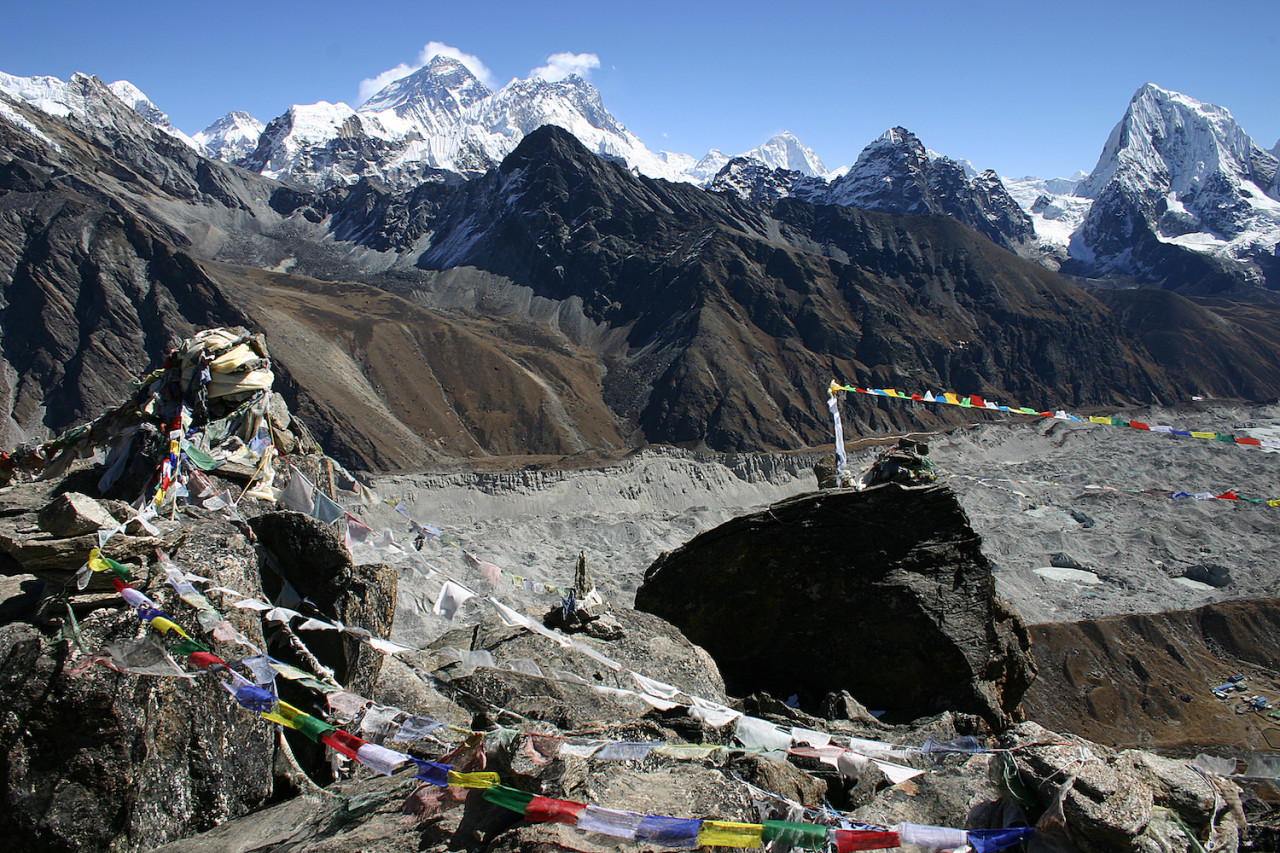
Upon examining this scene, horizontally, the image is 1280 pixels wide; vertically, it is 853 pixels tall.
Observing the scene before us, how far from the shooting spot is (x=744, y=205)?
10719cm

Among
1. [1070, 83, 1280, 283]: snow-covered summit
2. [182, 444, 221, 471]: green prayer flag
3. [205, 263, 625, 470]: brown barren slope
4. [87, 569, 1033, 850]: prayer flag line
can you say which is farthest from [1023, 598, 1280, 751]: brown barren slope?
[1070, 83, 1280, 283]: snow-covered summit

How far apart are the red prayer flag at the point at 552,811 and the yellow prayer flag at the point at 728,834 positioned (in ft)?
2.19

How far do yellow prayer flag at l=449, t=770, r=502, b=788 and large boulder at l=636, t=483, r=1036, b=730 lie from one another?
20.9ft

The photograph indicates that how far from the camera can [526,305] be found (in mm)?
82938

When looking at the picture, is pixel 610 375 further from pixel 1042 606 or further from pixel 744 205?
pixel 744 205

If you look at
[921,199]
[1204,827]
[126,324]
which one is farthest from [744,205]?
[1204,827]

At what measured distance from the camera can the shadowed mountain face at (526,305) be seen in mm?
52062

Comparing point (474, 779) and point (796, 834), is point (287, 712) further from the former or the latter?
point (796, 834)

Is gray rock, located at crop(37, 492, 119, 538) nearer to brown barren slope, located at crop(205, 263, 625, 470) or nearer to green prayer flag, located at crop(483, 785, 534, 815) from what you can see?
green prayer flag, located at crop(483, 785, 534, 815)

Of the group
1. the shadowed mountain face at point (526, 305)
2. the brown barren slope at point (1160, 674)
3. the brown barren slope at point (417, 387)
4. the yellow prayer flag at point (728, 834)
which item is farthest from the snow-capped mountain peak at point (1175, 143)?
the yellow prayer flag at point (728, 834)

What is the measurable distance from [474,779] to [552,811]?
0.55m

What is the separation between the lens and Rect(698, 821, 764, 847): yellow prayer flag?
152 inches

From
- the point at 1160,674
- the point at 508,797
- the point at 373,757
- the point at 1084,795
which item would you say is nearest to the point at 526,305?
the point at 1160,674

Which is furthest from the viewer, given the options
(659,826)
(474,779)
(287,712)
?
(287,712)
